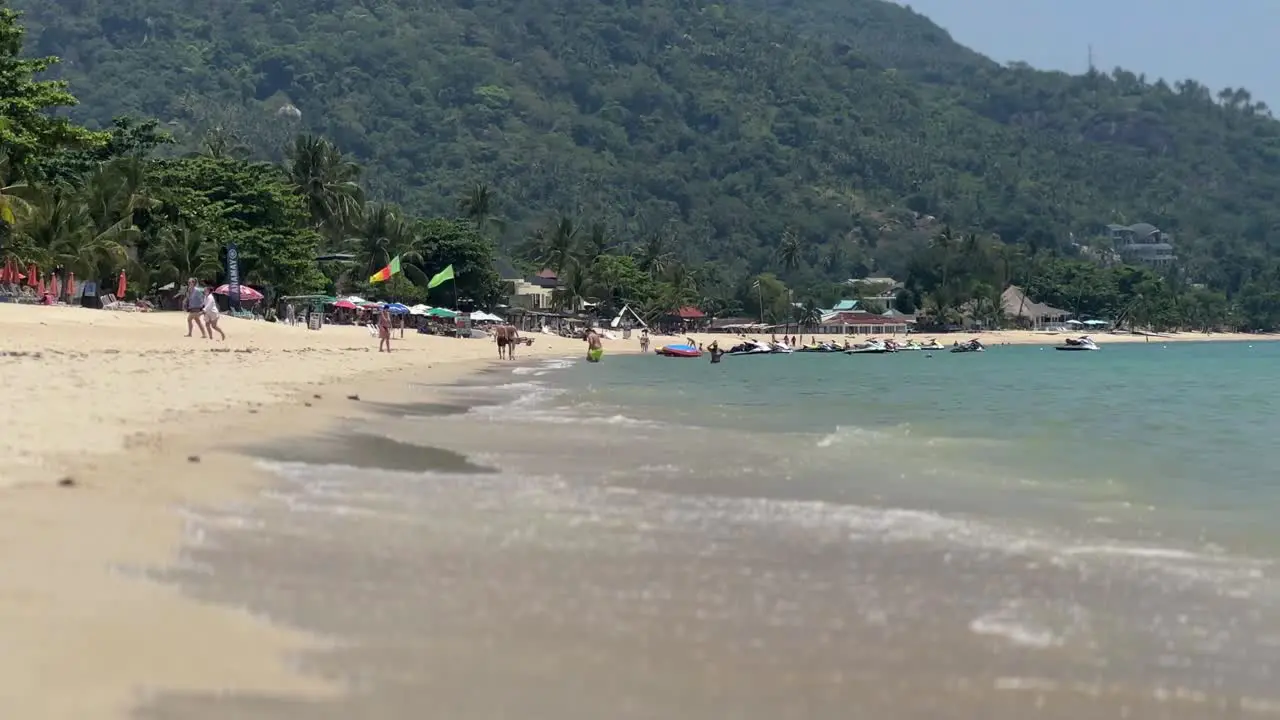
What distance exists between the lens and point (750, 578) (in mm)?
8078

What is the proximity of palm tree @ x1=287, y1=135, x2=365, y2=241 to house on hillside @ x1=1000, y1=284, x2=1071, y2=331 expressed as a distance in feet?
343

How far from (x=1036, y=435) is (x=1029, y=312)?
6111 inches

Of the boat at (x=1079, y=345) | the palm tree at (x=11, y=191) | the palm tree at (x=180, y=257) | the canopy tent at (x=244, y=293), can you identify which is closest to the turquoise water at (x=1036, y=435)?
the palm tree at (x=11, y=191)

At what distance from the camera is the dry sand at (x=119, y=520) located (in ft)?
17.1

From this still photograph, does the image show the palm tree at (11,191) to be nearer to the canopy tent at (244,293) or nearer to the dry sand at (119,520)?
the dry sand at (119,520)

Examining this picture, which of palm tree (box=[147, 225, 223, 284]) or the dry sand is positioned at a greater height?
palm tree (box=[147, 225, 223, 284])

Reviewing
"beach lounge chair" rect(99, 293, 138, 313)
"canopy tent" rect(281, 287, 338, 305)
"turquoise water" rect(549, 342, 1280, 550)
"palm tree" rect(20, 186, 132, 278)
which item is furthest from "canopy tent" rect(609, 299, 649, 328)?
"turquoise water" rect(549, 342, 1280, 550)

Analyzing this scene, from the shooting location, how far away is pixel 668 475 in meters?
13.4

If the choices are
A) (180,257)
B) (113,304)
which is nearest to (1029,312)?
(180,257)

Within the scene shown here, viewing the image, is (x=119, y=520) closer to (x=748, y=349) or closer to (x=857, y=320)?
(x=748, y=349)

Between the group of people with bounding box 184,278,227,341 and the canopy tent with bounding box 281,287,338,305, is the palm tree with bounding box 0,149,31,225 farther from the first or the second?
the canopy tent with bounding box 281,287,338,305

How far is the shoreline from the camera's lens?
521cm

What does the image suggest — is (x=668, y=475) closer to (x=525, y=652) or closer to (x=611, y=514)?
(x=611, y=514)

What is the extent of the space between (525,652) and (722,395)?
2628cm
